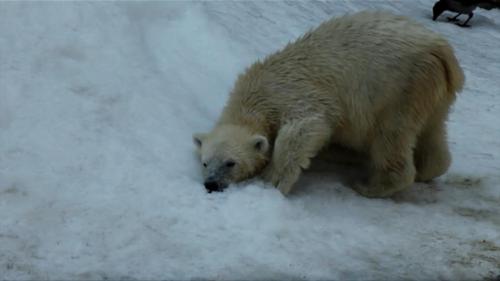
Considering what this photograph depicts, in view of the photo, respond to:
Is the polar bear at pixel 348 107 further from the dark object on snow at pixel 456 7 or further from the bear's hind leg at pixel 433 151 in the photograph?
the dark object on snow at pixel 456 7

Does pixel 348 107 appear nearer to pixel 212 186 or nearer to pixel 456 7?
pixel 212 186

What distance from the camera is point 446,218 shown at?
534 cm

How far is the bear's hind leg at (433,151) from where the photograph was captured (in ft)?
19.2

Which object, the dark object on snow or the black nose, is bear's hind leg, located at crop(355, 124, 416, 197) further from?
the dark object on snow

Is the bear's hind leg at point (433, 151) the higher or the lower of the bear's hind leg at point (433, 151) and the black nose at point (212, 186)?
the higher

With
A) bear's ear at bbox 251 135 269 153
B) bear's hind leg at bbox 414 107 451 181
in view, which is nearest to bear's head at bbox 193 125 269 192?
bear's ear at bbox 251 135 269 153

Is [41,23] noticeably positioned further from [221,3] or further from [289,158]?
[289,158]

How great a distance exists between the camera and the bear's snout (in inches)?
207

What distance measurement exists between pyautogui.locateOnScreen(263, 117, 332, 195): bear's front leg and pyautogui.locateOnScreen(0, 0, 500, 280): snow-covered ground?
162 mm

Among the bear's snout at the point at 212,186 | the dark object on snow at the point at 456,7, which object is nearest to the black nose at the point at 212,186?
the bear's snout at the point at 212,186

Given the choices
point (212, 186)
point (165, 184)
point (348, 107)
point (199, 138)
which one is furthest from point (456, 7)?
point (165, 184)

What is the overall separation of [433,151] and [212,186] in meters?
2.09

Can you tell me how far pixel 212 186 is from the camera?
5289 millimetres

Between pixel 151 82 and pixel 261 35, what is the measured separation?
2032 mm
